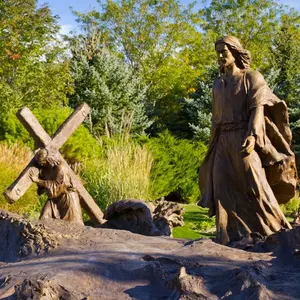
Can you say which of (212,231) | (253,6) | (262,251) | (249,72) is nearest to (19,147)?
(212,231)

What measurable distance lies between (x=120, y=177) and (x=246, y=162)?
6400 mm

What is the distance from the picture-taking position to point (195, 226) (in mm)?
13031

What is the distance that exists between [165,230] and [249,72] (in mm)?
1925

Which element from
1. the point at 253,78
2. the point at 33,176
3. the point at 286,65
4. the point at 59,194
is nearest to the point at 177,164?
the point at 286,65

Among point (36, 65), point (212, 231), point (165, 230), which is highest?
point (36, 65)

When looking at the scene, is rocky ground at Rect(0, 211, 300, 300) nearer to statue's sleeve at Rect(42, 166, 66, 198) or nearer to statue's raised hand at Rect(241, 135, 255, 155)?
statue's raised hand at Rect(241, 135, 255, 155)

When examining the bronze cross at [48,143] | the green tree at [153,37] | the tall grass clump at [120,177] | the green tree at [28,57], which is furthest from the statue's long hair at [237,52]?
the green tree at [153,37]

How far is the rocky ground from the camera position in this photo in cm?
312

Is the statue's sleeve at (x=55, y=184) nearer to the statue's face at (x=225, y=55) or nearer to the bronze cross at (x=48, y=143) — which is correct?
the bronze cross at (x=48, y=143)

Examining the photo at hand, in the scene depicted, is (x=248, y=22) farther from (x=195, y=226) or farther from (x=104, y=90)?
(x=195, y=226)

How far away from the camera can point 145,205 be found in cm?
656

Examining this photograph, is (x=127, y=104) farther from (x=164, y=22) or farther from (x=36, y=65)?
(x=164, y=22)

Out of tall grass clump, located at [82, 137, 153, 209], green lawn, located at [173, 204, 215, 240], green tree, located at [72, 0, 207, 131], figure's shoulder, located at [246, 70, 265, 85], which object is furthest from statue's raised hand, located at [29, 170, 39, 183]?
green tree, located at [72, 0, 207, 131]

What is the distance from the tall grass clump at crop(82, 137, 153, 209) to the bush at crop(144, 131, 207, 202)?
336 cm
